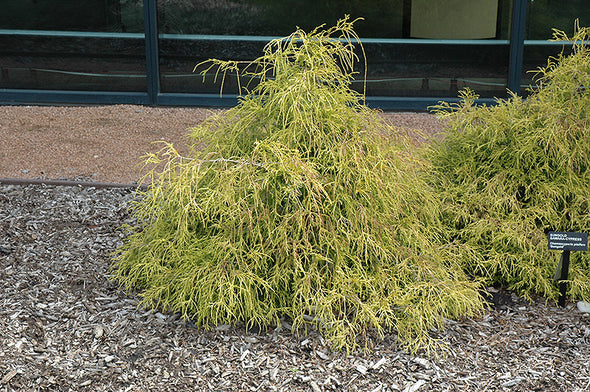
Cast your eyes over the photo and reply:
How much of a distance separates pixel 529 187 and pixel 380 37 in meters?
5.60

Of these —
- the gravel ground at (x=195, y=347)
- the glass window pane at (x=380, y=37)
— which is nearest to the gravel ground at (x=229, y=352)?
the gravel ground at (x=195, y=347)

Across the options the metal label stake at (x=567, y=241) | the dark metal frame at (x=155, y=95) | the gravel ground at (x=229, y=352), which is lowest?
the gravel ground at (x=229, y=352)

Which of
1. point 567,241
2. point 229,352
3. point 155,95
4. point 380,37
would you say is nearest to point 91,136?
point 155,95

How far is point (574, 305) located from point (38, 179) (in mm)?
4853

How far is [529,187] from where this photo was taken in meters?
4.80

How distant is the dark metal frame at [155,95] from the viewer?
958 centimetres

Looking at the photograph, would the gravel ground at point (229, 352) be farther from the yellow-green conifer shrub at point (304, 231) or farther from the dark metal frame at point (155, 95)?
the dark metal frame at point (155, 95)

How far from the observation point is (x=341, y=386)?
12.2 feet

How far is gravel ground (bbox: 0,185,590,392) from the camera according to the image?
3756mm

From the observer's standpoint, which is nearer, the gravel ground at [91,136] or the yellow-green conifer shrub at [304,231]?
the yellow-green conifer shrub at [304,231]

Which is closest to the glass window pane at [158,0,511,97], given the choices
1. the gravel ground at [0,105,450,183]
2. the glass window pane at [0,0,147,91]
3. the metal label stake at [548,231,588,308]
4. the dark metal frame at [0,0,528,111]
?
the dark metal frame at [0,0,528,111]

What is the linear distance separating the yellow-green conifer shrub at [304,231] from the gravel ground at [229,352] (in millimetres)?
125

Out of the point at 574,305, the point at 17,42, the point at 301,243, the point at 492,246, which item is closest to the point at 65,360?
the point at 301,243

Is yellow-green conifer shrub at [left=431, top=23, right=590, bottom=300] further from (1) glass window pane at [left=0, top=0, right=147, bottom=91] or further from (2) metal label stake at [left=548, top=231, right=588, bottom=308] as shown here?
(1) glass window pane at [left=0, top=0, right=147, bottom=91]
